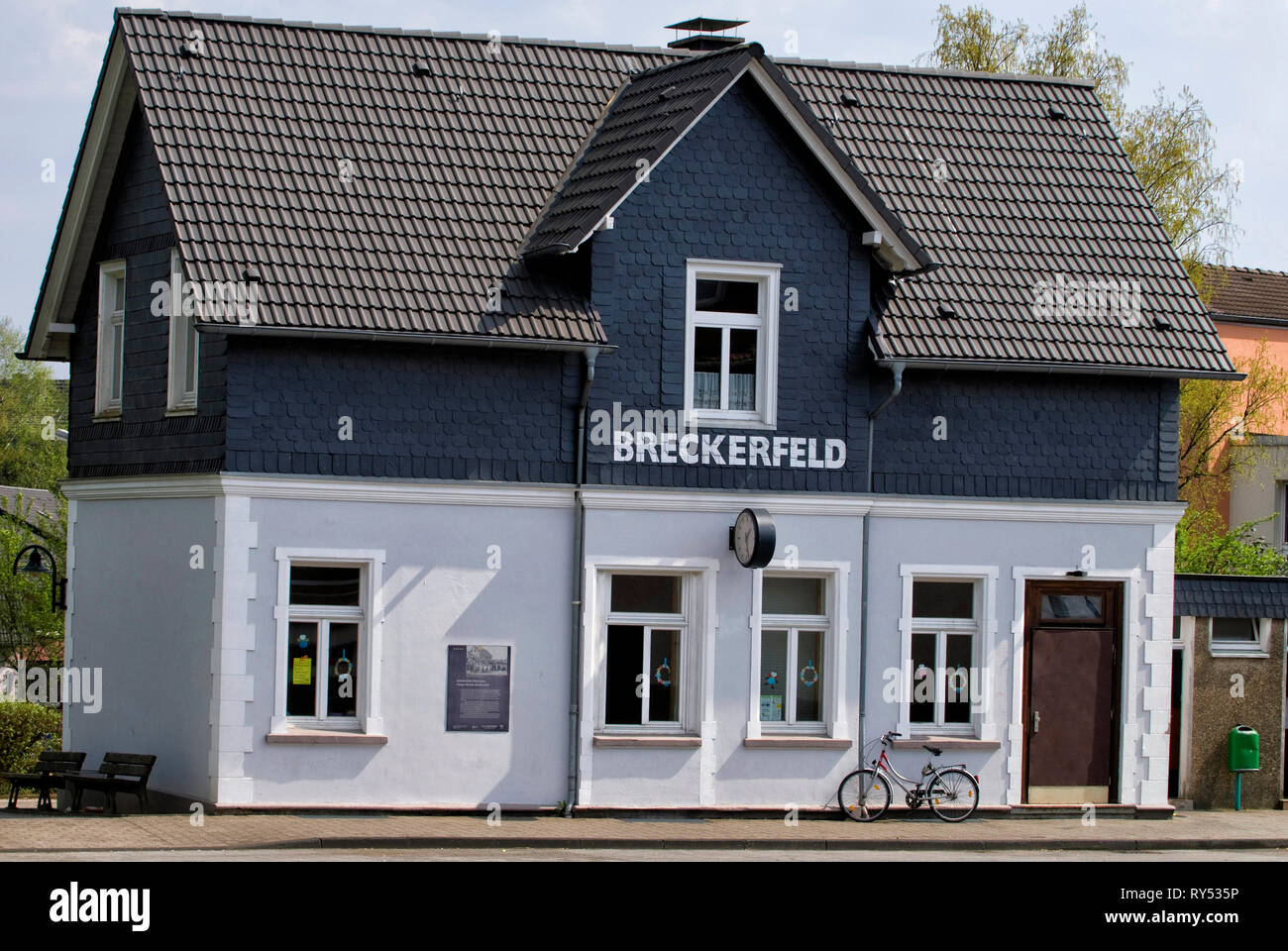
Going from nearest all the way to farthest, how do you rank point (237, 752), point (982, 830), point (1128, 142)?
point (237, 752) → point (982, 830) → point (1128, 142)

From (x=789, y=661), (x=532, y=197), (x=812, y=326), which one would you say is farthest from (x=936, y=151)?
(x=789, y=661)

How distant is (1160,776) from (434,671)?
8.70 metres

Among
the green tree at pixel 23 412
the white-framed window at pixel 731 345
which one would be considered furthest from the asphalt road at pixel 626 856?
the green tree at pixel 23 412

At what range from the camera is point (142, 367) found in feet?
68.0

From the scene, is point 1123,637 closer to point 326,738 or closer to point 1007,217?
point 1007,217

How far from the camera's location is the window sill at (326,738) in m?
18.7

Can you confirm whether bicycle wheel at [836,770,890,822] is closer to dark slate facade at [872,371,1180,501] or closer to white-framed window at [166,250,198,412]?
dark slate facade at [872,371,1180,501]

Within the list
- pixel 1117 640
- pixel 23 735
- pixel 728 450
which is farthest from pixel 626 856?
pixel 23 735

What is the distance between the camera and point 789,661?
20.5 m

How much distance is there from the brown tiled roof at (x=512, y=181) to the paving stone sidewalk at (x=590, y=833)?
5044 millimetres

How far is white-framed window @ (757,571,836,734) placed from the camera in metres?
20.4

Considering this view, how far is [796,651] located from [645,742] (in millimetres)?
2085

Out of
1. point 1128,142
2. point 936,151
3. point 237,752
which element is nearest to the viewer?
point 237,752

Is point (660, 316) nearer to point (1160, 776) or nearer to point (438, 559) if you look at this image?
point (438, 559)
